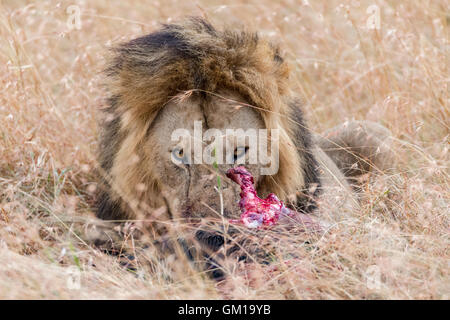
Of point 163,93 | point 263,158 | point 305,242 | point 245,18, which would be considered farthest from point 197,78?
point 245,18

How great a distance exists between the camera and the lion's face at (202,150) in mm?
3623

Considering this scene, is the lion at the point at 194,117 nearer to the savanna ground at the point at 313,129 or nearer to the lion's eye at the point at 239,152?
the lion's eye at the point at 239,152

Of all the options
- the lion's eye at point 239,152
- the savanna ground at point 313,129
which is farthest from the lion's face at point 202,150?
the savanna ground at point 313,129

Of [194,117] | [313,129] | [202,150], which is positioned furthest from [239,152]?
[313,129]

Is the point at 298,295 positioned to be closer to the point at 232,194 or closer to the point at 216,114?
the point at 232,194

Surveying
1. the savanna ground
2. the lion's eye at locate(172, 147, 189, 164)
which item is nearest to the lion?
the lion's eye at locate(172, 147, 189, 164)

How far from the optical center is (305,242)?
11.7 feet

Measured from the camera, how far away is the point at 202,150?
3650 millimetres

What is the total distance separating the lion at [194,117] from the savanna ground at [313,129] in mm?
358

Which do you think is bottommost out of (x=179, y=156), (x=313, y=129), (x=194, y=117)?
(x=313, y=129)

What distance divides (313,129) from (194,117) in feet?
8.01

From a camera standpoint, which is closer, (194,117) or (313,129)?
(194,117)

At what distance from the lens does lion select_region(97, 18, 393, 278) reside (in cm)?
370

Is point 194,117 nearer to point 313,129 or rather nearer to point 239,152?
point 239,152
